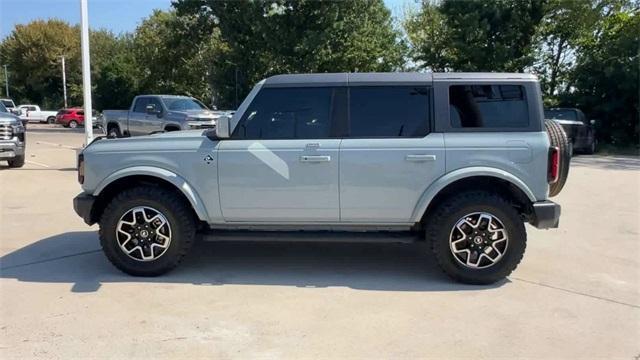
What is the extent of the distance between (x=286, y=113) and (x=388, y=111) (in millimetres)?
949

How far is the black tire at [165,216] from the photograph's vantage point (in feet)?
18.2

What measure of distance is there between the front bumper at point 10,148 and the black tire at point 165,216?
32.9 feet

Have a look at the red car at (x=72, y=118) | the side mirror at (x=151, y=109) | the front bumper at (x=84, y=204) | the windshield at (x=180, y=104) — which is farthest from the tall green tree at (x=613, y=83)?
the red car at (x=72, y=118)

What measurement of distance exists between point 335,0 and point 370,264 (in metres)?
25.3

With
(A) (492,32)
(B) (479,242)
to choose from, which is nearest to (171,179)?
(B) (479,242)

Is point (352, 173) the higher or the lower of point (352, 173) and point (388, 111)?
the lower

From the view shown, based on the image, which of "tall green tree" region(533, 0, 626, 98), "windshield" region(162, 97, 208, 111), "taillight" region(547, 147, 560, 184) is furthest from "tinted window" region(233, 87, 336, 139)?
"tall green tree" region(533, 0, 626, 98)

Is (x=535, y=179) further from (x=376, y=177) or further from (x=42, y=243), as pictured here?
(x=42, y=243)

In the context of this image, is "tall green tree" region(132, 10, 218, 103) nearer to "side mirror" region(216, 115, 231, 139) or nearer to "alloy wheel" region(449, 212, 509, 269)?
"side mirror" region(216, 115, 231, 139)

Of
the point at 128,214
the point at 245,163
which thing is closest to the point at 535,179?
the point at 245,163

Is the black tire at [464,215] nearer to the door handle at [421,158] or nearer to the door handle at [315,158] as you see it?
the door handle at [421,158]

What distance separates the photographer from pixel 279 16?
29.5 m

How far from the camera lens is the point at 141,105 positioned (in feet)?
58.2

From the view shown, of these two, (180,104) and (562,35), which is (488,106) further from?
(562,35)
